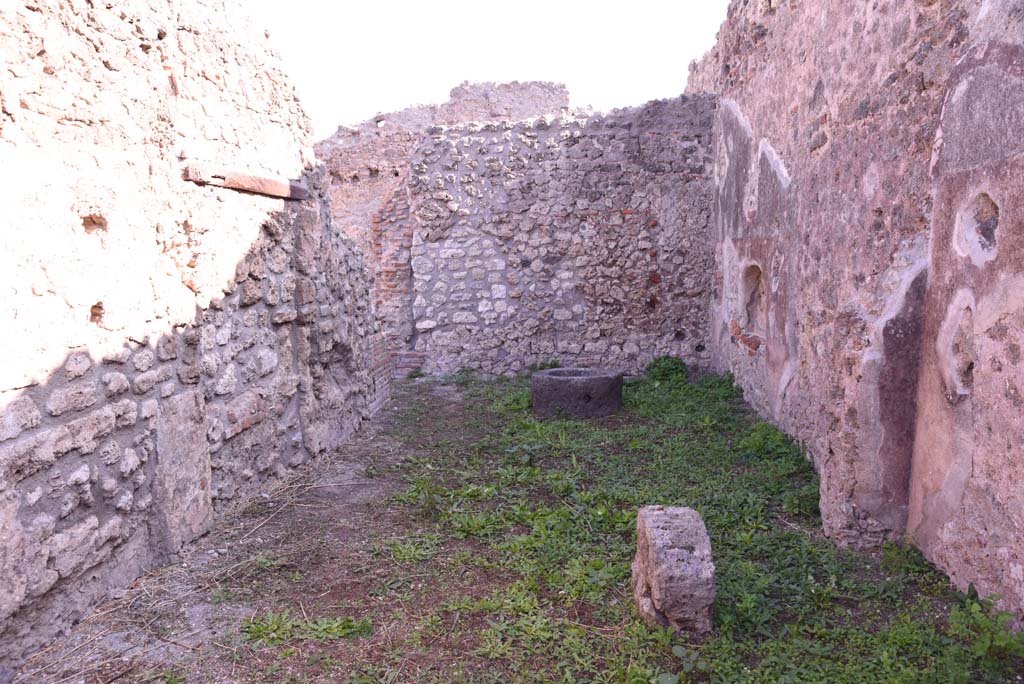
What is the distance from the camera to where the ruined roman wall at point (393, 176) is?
9164mm

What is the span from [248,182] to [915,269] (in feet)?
12.3

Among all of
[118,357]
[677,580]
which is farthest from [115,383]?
[677,580]

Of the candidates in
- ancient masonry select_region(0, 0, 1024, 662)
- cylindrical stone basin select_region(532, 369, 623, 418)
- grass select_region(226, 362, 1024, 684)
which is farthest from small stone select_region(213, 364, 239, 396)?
cylindrical stone basin select_region(532, 369, 623, 418)

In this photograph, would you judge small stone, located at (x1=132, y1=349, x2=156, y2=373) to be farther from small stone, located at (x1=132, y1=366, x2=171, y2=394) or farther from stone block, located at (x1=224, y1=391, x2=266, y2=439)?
stone block, located at (x1=224, y1=391, x2=266, y2=439)

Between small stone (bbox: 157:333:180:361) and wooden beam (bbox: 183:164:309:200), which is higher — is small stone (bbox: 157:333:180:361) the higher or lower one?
the lower one

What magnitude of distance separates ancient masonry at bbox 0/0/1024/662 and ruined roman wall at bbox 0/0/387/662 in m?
0.01

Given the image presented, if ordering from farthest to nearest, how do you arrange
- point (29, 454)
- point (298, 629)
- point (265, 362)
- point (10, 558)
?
1. point (265, 362)
2. point (298, 629)
3. point (29, 454)
4. point (10, 558)

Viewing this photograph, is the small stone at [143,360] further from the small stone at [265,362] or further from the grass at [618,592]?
the grass at [618,592]

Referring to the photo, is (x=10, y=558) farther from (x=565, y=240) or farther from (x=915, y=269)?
(x=565, y=240)

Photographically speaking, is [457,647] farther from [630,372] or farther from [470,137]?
[470,137]

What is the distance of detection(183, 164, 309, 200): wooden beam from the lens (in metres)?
3.84

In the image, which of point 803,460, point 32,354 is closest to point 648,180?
point 803,460

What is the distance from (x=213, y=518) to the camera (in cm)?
395

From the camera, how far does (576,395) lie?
638 centimetres
